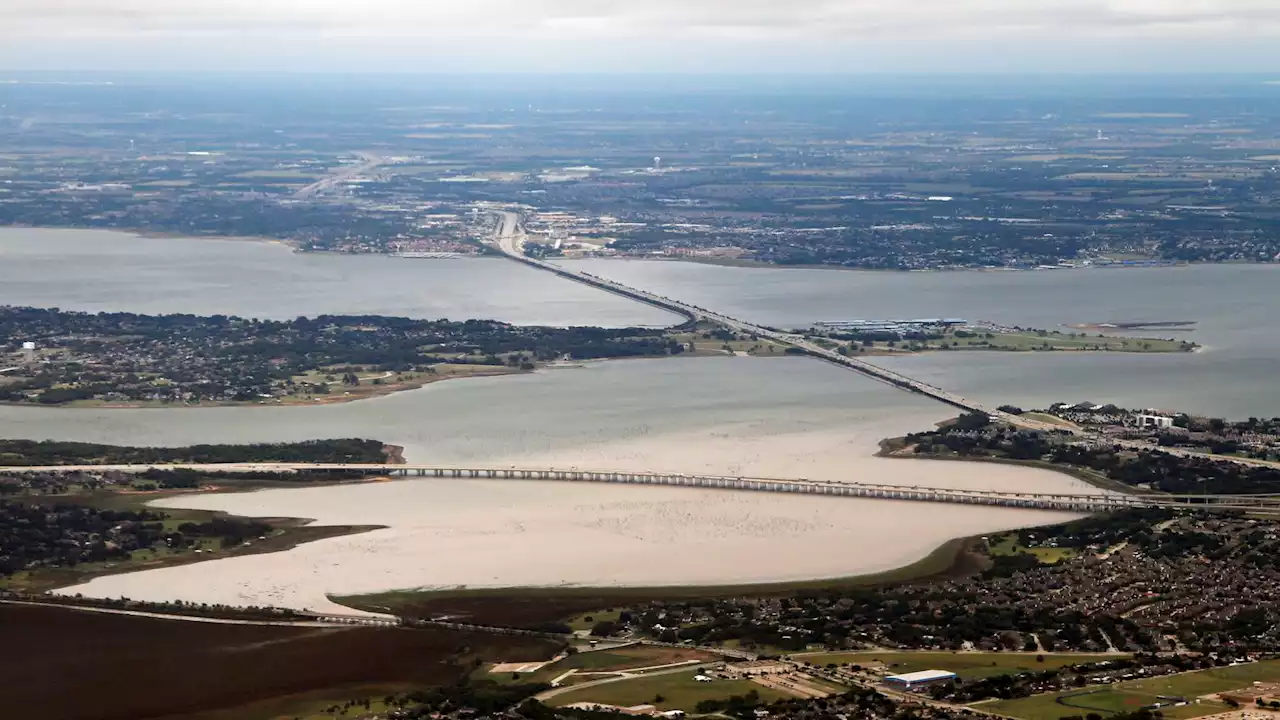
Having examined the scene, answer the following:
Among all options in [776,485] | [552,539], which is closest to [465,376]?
[776,485]

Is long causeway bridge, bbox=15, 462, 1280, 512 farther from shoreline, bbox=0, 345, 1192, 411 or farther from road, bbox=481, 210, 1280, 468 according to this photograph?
shoreline, bbox=0, 345, 1192, 411

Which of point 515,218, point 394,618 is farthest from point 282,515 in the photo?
point 515,218

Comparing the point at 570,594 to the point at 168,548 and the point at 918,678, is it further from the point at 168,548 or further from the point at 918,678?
the point at 918,678

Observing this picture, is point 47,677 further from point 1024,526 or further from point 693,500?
point 1024,526

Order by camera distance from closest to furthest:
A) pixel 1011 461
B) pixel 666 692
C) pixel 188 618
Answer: pixel 666 692, pixel 188 618, pixel 1011 461

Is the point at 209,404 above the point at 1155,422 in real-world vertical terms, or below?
below

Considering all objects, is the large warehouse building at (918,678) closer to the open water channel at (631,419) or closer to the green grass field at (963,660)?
the green grass field at (963,660)

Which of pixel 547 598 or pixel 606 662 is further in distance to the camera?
pixel 547 598
